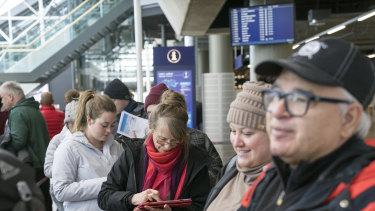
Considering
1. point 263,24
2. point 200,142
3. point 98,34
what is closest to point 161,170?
point 200,142

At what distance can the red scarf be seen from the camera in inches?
114

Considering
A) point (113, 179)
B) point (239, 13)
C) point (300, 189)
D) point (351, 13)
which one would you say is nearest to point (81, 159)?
point (113, 179)

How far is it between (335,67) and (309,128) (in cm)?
18

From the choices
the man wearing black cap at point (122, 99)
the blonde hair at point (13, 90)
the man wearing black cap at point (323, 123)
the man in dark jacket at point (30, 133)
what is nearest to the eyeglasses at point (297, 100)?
the man wearing black cap at point (323, 123)

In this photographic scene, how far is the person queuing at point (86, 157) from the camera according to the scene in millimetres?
3354

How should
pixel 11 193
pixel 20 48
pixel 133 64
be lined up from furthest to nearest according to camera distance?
pixel 133 64
pixel 20 48
pixel 11 193

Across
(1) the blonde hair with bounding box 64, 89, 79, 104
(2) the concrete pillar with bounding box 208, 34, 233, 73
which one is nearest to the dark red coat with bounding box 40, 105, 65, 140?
(1) the blonde hair with bounding box 64, 89, 79, 104

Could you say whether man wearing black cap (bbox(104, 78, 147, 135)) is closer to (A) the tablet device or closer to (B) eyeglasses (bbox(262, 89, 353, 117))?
(A) the tablet device

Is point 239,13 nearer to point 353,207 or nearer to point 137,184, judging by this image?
point 137,184

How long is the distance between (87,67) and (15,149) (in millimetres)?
15367

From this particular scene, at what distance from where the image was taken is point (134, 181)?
2961mm

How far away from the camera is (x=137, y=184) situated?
9.75 feet

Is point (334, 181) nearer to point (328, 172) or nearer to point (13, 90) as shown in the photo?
point (328, 172)

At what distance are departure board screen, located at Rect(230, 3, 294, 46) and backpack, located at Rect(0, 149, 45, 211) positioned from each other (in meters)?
6.19
